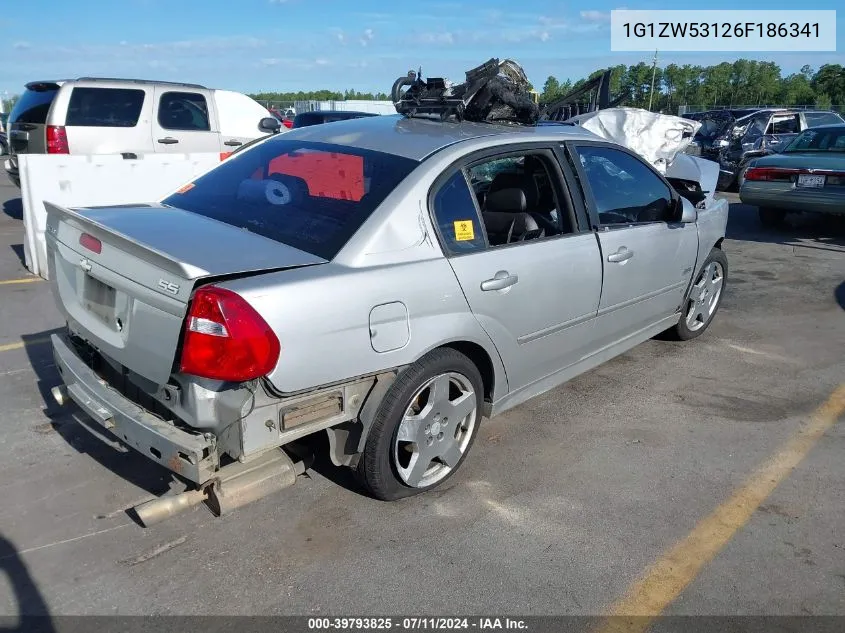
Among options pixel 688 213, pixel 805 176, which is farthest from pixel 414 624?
pixel 805 176

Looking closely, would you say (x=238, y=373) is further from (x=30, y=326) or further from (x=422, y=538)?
(x=30, y=326)

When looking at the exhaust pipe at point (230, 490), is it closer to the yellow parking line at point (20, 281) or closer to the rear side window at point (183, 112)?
the yellow parking line at point (20, 281)

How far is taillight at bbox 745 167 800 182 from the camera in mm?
9312

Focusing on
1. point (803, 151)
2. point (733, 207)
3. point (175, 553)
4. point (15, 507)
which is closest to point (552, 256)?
point (175, 553)

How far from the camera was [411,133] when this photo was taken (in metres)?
3.60

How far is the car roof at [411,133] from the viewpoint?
3.42m

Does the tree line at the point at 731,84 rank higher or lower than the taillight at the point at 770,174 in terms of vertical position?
higher

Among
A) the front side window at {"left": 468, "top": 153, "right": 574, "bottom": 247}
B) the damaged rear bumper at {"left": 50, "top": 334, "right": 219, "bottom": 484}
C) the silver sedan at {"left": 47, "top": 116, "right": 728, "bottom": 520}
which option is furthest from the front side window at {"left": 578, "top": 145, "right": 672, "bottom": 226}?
the damaged rear bumper at {"left": 50, "top": 334, "right": 219, "bottom": 484}

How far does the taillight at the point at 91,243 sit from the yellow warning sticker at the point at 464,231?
5.01 ft

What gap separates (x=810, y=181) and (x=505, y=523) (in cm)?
799

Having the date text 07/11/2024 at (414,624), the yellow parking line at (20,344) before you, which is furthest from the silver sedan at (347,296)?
the yellow parking line at (20,344)

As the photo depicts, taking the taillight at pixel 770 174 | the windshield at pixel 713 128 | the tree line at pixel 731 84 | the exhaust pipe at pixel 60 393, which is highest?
the tree line at pixel 731 84

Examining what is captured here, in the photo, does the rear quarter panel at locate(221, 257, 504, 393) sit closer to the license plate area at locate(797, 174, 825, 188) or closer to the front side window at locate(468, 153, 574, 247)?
the front side window at locate(468, 153, 574, 247)

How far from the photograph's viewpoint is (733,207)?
511 inches
